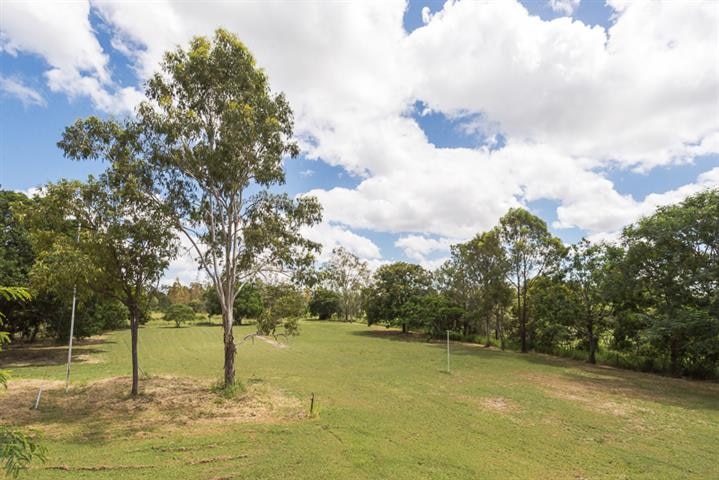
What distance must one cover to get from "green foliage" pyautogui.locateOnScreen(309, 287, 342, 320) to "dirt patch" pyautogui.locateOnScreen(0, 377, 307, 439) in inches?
2304

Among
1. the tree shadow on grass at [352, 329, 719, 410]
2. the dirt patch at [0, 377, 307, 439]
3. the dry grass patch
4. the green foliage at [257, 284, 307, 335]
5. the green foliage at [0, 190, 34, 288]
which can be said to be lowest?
the dry grass patch

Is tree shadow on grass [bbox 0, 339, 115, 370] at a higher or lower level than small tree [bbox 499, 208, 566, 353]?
lower

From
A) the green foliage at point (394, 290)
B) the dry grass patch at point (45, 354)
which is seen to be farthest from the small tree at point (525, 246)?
the dry grass patch at point (45, 354)

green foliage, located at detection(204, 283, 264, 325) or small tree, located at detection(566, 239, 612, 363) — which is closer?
small tree, located at detection(566, 239, 612, 363)

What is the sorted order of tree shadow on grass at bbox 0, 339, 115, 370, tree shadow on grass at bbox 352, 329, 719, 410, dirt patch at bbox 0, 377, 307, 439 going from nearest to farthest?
dirt patch at bbox 0, 377, 307, 439 < tree shadow on grass at bbox 352, 329, 719, 410 < tree shadow on grass at bbox 0, 339, 115, 370

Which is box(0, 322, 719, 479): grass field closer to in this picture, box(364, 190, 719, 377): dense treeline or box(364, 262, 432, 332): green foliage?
box(364, 190, 719, 377): dense treeline

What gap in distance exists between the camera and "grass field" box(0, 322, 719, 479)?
905 centimetres

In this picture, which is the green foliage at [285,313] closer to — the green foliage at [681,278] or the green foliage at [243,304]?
the green foliage at [681,278]

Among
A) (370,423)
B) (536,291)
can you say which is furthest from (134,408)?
(536,291)

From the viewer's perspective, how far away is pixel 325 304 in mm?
77188

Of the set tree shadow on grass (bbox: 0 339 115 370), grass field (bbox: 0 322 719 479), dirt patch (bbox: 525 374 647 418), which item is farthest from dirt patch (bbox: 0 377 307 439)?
dirt patch (bbox: 525 374 647 418)

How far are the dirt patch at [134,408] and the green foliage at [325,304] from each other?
192ft

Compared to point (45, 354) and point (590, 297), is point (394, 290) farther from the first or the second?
point (45, 354)

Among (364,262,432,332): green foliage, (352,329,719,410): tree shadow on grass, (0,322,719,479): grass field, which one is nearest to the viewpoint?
(0,322,719,479): grass field
